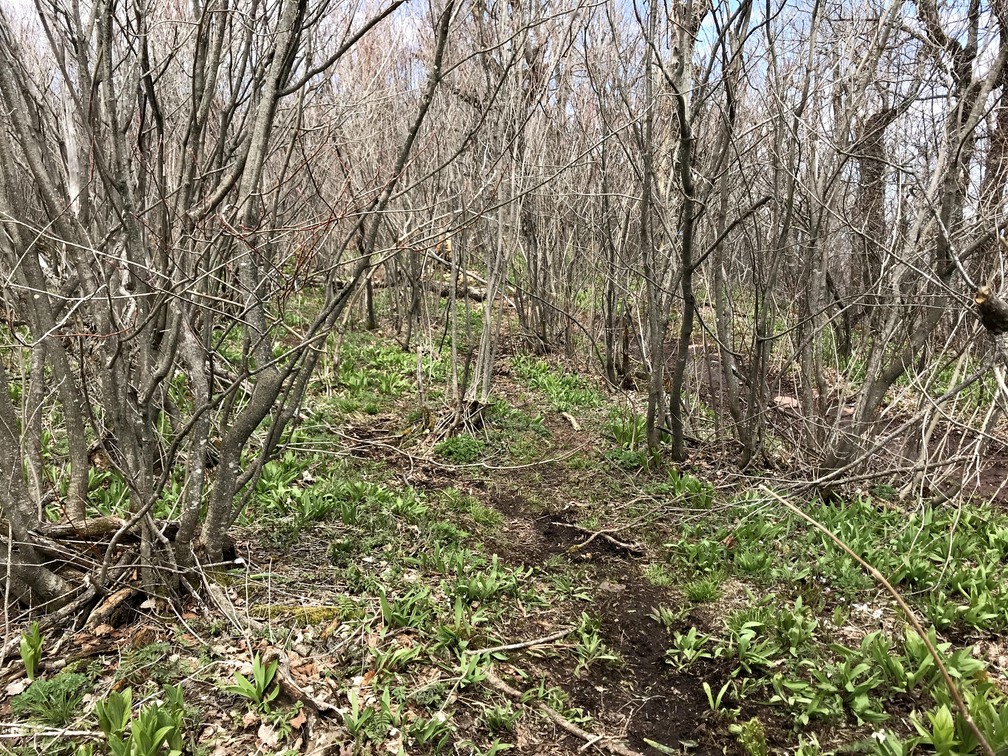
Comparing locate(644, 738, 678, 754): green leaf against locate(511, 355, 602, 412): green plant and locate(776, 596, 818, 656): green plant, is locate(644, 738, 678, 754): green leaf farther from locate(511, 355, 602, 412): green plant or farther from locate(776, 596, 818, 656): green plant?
locate(511, 355, 602, 412): green plant

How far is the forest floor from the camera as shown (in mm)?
2471

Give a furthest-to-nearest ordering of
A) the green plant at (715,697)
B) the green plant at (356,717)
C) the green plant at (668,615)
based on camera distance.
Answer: the green plant at (668,615)
the green plant at (715,697)
the green plant at (356,717)

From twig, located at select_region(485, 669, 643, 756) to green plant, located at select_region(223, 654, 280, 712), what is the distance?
950 mm

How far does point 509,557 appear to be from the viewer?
409cm

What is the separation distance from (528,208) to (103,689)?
23.0 ft

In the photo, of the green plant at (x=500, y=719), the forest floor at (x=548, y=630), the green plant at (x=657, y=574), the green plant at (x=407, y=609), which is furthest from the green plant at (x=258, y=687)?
the green plant at (x=657, y=574)

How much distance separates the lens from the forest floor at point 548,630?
2.47 m

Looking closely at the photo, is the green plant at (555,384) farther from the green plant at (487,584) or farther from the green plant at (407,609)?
the green plant at (407,609)

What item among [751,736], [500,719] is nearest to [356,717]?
[500,719]

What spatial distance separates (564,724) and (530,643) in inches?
20.8

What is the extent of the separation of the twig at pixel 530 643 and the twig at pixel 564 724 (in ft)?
0.45

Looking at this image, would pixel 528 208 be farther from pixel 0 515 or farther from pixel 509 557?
pixel 0 515

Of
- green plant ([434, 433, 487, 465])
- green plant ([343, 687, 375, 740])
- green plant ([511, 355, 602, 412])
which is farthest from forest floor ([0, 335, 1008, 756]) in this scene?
green plant ([511, 355, 602, 412])

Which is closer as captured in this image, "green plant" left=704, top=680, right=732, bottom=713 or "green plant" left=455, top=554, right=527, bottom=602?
"green plant" left=704, top=680, right=732, bottom=713
